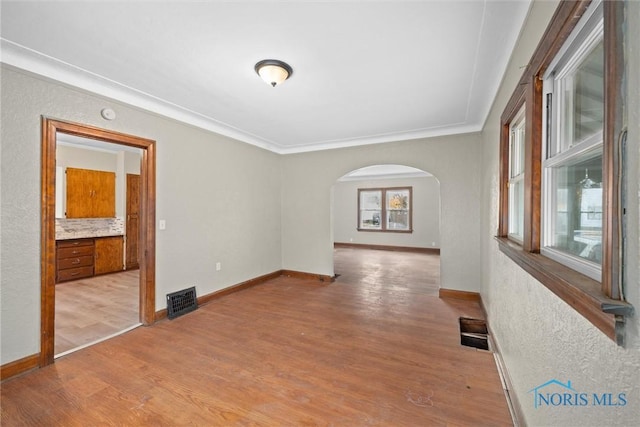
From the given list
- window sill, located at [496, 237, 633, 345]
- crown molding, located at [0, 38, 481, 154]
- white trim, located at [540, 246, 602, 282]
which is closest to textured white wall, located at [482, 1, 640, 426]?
window sill, located at [496, 237, 633, 345]

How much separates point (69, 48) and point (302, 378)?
327 cm

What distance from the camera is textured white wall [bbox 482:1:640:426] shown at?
2.25 feet

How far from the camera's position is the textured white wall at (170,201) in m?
2.17

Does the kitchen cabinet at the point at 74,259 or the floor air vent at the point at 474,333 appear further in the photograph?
the kitchen cabinet at the point at 74,259

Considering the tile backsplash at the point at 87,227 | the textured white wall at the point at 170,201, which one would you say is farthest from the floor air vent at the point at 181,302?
the tile backsplash at the point at 87,227

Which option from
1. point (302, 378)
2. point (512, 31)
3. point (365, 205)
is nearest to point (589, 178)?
point (512, 31)

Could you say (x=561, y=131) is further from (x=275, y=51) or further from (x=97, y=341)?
(x=97, y=341)

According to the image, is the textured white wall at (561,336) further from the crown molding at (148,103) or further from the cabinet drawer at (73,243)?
the cabinet drawer at (73,243)

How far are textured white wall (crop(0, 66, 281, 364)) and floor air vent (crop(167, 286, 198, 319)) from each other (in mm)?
88

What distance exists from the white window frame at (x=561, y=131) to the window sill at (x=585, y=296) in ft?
0.17

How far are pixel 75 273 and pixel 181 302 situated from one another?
3.22m

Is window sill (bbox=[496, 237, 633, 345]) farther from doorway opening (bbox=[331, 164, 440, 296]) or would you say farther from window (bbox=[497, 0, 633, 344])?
doorway opening (bbox=[331, 164, 440, 296])

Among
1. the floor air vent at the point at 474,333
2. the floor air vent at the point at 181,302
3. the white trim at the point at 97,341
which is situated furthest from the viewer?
the floor air vent at the point at 181,302

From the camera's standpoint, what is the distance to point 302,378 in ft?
7.04
